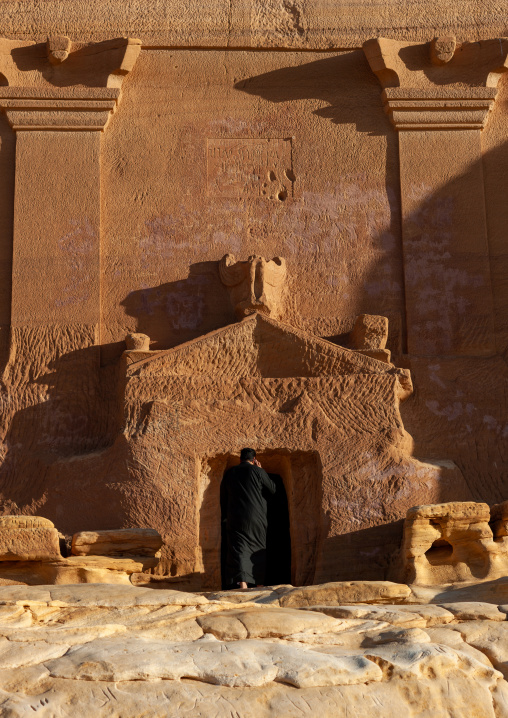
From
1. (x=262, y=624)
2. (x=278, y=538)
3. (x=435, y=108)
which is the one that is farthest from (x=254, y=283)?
(x=262, y=624)

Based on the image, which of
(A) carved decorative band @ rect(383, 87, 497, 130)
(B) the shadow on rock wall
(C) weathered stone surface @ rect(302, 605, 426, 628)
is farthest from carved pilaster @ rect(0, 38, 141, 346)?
(C) weathered stone surface @ rect(302, 605, 426, 628)

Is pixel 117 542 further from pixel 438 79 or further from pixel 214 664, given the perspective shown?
pixel 438 79

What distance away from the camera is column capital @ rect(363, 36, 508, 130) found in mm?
11383

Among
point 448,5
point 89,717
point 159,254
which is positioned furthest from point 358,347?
point 89,717

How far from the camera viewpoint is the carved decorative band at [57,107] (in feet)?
36.8

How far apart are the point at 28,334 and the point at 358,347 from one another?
10.8 ft

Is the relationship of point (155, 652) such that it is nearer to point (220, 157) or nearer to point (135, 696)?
point (135, 696)

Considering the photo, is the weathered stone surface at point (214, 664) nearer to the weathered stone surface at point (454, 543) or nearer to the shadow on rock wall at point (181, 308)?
the weathered stone surface at point (454, 543)

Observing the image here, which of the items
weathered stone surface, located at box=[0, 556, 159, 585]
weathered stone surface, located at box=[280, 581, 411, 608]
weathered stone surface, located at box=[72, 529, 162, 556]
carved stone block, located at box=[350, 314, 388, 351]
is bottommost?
weathered stone surface, located at box=[280, 581, 411, 608]

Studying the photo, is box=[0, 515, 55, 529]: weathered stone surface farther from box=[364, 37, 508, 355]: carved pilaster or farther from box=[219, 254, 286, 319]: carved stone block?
box=[364, 37, 508, 355]: carved pilaster

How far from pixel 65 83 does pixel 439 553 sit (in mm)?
6391

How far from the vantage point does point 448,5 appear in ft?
38.8

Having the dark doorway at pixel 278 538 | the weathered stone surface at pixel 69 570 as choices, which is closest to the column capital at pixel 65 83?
the dark doorway at pixel 278 538

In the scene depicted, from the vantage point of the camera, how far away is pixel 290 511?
9.57m
